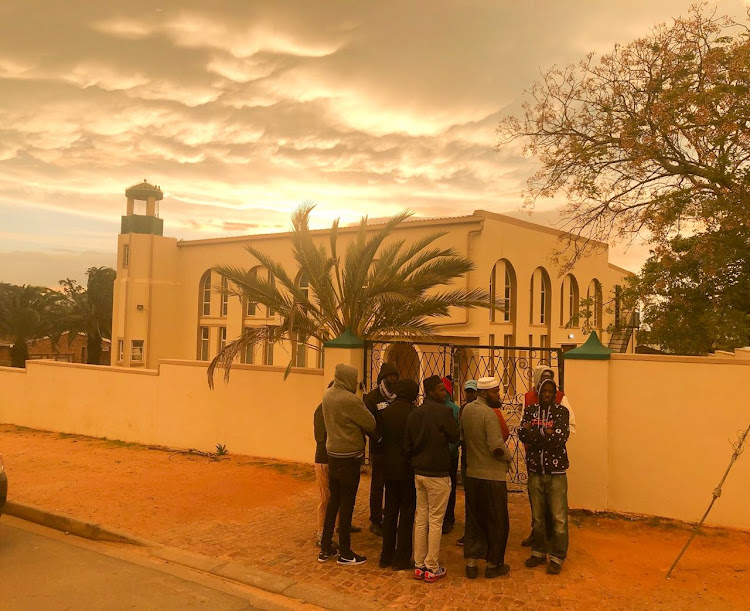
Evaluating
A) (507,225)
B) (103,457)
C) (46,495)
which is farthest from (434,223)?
(46,495)

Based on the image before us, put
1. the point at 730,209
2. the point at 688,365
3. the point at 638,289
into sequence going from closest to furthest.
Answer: the point at 688,365 → the point at 730,209 → the point at 638,289

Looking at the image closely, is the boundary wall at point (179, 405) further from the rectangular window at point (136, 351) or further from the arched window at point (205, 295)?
the arched window at point (205, 295)

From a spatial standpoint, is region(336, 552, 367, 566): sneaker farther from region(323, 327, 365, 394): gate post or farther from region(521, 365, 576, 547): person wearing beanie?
region(323, 327, 365, 394): gate post

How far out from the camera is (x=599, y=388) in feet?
23.6

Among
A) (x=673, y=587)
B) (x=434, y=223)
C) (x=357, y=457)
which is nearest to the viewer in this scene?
(x=673, y=587)

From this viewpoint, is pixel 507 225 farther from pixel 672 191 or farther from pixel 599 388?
pixel 599 388

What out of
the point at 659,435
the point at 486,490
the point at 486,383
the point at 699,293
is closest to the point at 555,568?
the point at 486,490

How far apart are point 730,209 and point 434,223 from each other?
9.79 metres

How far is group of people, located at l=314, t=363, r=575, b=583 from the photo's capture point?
5.34 meters

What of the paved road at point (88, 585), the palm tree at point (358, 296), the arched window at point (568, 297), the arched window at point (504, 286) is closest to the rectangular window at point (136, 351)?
the arched window at point (504, 286)

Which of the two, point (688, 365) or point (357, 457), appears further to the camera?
point (688, 365)

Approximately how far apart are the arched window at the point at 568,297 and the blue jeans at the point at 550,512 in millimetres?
19159

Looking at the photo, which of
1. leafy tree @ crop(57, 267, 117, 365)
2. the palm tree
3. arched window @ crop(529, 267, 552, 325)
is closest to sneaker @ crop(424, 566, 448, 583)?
the palm tree

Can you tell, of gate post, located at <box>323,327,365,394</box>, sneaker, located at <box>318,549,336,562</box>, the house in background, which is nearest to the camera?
sneaker, located at <box>318,549,336,562</box>
